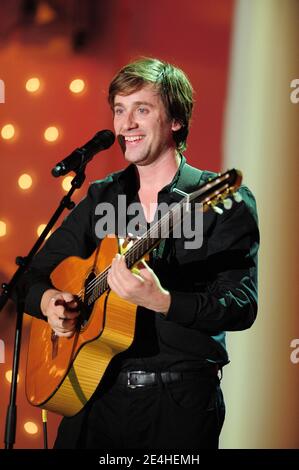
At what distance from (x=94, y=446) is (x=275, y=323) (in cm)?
137

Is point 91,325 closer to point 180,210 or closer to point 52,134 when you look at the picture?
point 180,210

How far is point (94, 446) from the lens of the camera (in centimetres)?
235

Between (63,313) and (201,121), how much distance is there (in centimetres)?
145

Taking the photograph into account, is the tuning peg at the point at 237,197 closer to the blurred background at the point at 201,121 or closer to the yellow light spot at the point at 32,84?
the blurred background at the point at 201,121

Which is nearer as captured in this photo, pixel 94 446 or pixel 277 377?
pixel 94 446

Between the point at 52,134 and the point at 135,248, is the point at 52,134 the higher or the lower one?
the higher one

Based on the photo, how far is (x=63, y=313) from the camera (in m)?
2.41

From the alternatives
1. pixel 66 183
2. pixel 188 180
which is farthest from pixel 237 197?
pixel 66 183

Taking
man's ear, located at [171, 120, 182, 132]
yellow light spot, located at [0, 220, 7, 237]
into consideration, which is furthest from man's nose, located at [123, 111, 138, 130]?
yellow light spot, located at [0, 220, 7, 237]

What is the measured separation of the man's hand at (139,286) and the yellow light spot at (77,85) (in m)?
1.75

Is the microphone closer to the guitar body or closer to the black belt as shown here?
the guitar body
